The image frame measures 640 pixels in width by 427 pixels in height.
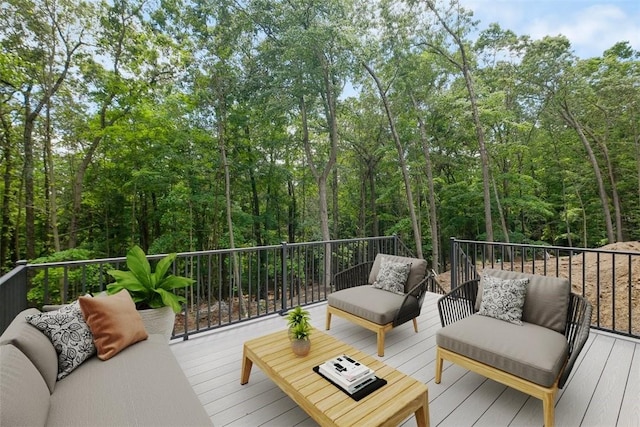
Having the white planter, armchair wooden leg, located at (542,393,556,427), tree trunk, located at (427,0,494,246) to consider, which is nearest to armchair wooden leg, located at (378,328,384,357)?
armchair wooden leg, located at (542,393,556,427)

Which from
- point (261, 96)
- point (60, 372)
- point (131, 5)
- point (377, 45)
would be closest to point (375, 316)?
point (60, 372)

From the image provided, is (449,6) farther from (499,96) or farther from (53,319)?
(53,319)

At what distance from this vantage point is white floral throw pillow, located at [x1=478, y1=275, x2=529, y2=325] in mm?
2422

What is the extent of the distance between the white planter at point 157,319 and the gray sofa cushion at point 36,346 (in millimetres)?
753

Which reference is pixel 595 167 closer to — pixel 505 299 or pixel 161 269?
pixel 505 299

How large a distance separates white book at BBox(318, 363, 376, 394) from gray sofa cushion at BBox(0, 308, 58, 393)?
1489 millimetres

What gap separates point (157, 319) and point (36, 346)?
0.95 metres

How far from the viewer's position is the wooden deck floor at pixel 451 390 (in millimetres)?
1903

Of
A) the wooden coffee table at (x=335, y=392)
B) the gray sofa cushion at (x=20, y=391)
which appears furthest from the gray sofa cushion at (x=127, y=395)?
the wooden coffee table at (x=335, y=392)

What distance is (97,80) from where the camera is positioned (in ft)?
24.8

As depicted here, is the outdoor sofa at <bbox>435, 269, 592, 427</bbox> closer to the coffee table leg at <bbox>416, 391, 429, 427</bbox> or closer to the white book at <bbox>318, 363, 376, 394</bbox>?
the coffee table leg at <bbox>416, 391, 429, 427</bbox>

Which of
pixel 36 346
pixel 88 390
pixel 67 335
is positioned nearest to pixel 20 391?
pixel 88 390

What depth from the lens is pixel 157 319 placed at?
8.15 feet

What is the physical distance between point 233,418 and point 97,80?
9104mm
